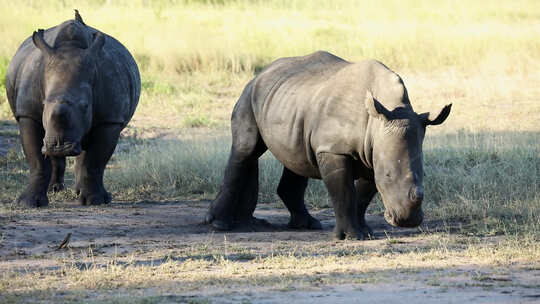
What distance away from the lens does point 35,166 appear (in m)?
10.5

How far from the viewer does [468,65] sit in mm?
20438

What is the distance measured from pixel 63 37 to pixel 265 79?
2.28 meters

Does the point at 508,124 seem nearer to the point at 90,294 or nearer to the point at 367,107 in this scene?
the point at 367,107

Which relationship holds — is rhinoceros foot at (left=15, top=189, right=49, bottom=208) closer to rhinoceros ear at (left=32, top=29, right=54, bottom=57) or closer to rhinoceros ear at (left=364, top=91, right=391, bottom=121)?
rhinoceros ear at (left=32, top=29, right=54, bottom=57)

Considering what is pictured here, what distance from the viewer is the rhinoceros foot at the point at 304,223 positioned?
372 inches

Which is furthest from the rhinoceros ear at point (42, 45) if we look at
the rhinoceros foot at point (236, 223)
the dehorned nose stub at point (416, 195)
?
the dehorned nose stub at point (416, 195)

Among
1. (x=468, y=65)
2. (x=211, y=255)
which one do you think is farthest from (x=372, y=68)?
(x=468, y=65)

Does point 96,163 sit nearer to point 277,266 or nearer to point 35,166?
point 35,166

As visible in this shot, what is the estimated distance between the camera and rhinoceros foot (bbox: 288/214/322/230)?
31.0 ft

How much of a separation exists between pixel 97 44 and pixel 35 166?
4.56ft

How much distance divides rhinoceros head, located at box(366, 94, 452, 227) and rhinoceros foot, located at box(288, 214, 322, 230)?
1.60 metres

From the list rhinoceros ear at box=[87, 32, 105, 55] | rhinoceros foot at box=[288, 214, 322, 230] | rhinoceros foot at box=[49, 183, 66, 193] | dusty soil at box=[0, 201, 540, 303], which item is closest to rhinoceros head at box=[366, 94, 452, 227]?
dusty soil at box=[0, 201, 540, 303]

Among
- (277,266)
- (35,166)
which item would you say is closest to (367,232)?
(277,266)

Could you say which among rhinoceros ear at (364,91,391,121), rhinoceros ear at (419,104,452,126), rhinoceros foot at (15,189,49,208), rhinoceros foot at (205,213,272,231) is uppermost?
rhinoceros ear at (364,91,391,121)
